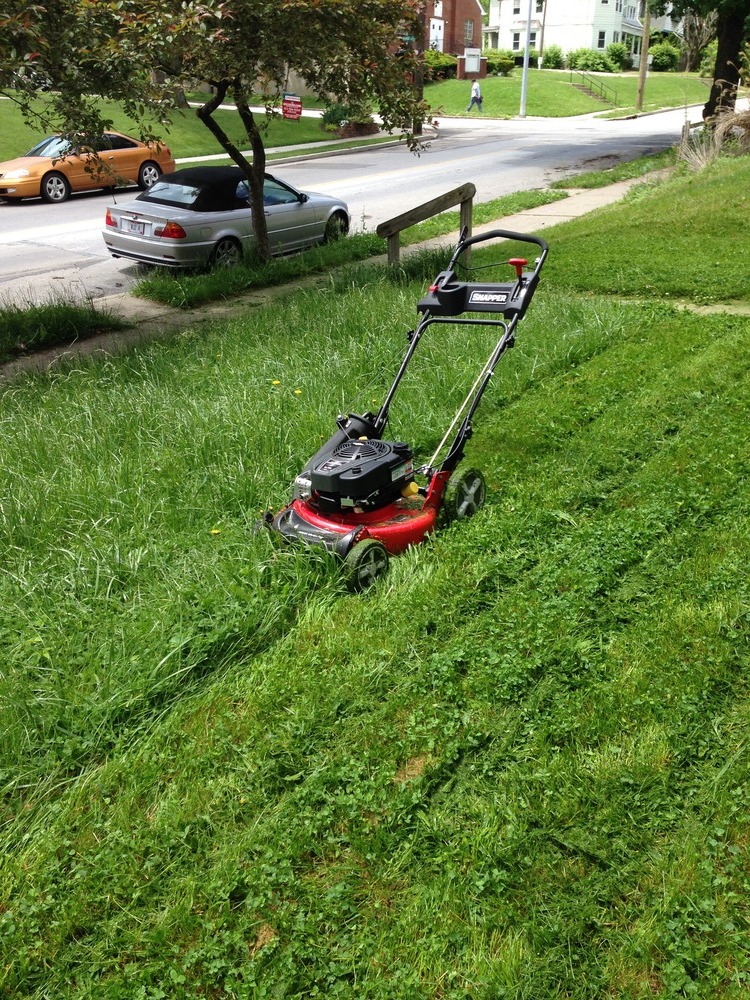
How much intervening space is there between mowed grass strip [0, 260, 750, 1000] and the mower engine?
0.33m

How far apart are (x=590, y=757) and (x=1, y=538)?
3110 mm

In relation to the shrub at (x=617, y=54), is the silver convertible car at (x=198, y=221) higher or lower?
lower

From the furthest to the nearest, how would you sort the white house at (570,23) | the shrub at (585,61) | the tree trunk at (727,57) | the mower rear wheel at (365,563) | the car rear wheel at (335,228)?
the white house at (570,23), the shrub at (585,61), the tree trunk at (727,57), the car rear wheel at (335,228), the mower rear wheel at (365,563)

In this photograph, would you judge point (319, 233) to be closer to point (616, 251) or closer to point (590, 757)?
point (616, 251)

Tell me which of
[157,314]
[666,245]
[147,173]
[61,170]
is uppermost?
[61,170]

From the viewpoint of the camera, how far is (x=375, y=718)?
11.6 ft

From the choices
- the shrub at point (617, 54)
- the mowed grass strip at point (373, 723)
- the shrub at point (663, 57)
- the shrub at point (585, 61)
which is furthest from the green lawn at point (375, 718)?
the shrub at point (663, 57)

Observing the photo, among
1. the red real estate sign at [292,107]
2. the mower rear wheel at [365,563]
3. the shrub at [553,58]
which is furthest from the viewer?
the shrub at [553,58]

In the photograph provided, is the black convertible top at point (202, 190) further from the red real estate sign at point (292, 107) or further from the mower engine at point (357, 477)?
the mower engine at point (357, 477)

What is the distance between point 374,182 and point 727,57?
9.02 meters

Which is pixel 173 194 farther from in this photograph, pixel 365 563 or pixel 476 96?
pixel 476 96

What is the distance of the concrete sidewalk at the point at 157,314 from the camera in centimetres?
900

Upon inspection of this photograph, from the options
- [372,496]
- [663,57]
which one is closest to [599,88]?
[663,57]

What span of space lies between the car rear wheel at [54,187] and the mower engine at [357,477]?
17.6 metres
